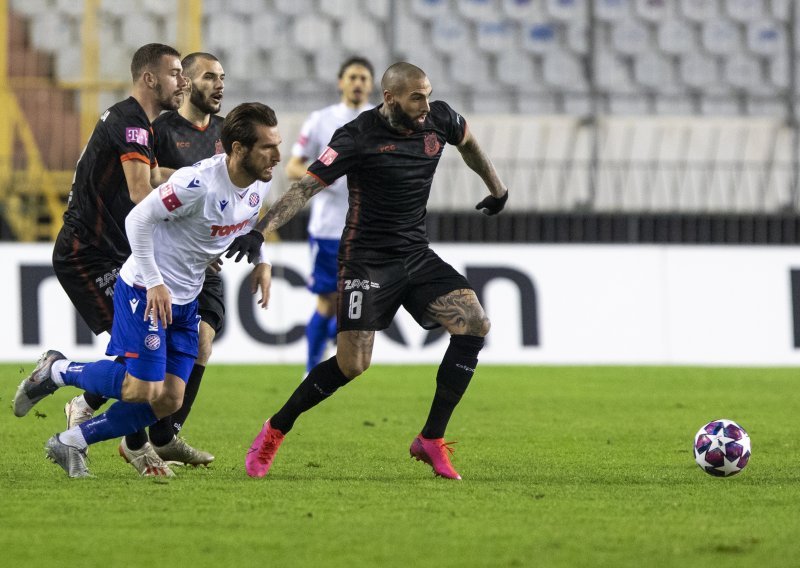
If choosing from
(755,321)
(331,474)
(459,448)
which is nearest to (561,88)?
(755,321)

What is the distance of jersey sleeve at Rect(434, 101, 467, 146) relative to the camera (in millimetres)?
6945

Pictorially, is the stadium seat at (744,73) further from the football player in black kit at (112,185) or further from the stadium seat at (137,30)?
the football player in black kit at (112,185)

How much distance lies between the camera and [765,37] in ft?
60.2

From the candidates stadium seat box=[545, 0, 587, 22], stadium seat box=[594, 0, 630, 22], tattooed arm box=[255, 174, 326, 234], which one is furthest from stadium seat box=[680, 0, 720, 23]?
tattooed arm box=[255, 174, 326, 234]

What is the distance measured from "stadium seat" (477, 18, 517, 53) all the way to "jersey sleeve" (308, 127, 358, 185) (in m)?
11.6

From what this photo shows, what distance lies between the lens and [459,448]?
25.6ft

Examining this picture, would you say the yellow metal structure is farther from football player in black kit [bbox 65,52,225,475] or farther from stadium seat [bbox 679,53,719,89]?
football player in black kit [bbox 65,52,225,475]

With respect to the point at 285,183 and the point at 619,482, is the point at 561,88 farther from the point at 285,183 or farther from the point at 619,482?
the point at 619,482

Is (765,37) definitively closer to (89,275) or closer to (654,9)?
(654,9)

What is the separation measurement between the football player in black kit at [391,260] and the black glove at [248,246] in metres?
0.40

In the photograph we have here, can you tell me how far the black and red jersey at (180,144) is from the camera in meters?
7.16

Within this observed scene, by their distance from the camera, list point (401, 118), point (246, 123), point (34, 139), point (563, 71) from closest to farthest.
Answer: point (246, 123)
point (401, 118)
point (34, 139)
point (563, 71)

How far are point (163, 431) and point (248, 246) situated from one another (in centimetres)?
124

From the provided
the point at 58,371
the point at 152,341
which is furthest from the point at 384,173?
the point at 58,371
